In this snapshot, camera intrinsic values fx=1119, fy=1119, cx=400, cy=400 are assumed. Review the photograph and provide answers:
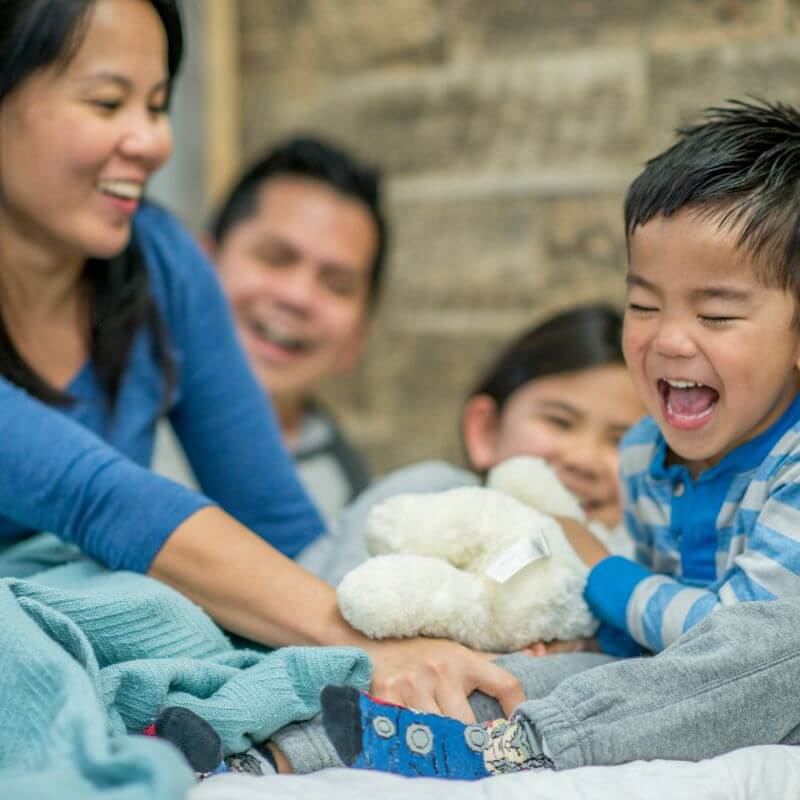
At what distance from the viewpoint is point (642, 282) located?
101 centimetres

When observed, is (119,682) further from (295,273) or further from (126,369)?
(295,273)

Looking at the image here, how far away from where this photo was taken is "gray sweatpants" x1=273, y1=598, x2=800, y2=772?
0.87m

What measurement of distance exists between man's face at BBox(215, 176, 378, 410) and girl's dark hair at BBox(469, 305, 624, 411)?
46 centimetres

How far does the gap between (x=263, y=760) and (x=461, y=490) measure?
0.35 meters

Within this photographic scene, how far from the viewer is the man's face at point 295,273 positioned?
6.63 feet

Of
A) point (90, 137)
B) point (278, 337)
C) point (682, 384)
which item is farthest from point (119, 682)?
point (278, 337)

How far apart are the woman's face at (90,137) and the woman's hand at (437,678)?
62cm

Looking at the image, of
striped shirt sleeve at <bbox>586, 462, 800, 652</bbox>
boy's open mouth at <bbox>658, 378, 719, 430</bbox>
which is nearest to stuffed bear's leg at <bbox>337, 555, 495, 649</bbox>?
striped shirt sleeve at <bbox>586, 462, 800, 652</bbox>

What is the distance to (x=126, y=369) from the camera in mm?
1424

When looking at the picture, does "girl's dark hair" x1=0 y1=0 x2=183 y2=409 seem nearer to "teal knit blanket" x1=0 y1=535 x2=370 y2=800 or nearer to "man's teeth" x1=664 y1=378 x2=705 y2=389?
"teal knit blanket" x1=0 y1=535 x2=370 y2=800

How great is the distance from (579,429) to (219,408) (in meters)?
0.50

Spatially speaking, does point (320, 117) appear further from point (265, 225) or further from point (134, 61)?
point (134, 61)

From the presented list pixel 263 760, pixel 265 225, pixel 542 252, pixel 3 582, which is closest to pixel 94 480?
pixel 3 582

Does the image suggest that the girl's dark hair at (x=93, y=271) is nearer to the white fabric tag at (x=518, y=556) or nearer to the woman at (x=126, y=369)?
the woman at (x=126, y=369)
